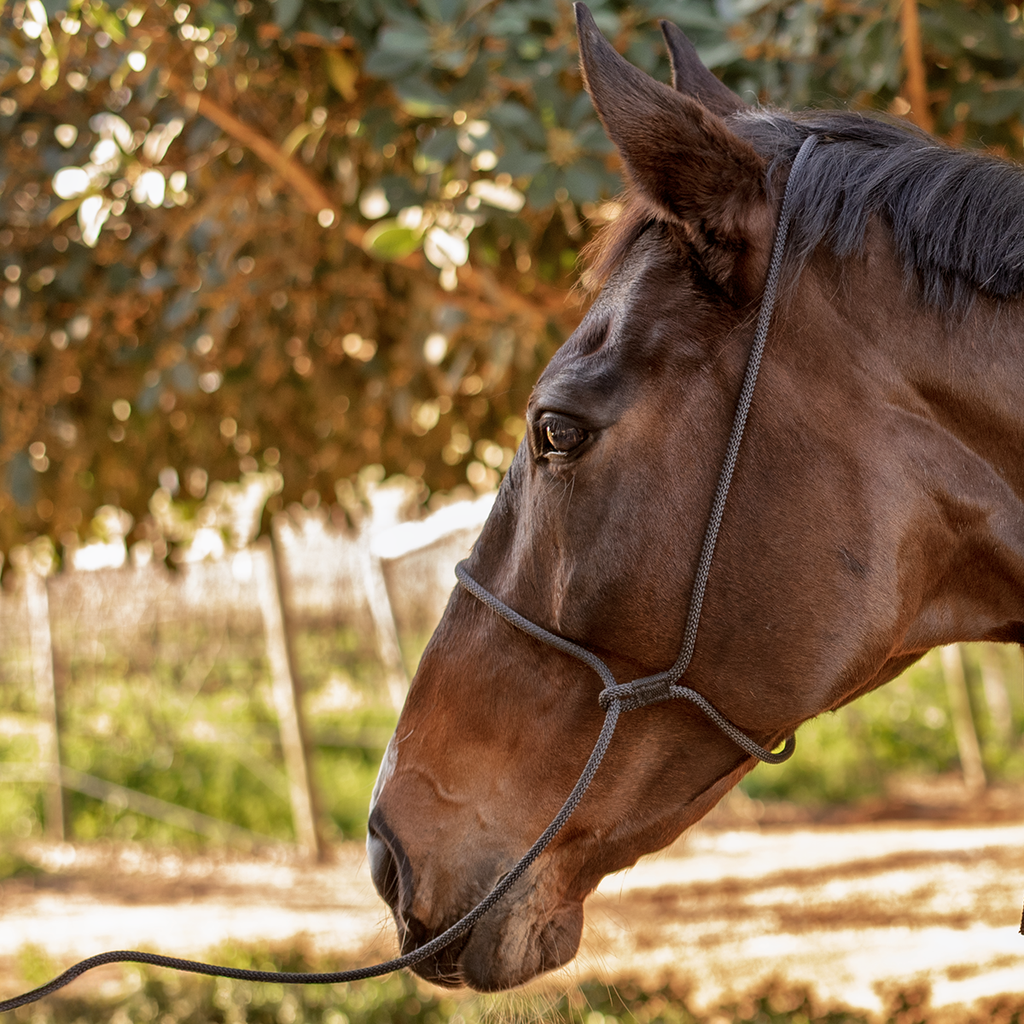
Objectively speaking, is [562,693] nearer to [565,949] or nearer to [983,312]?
[565,949]

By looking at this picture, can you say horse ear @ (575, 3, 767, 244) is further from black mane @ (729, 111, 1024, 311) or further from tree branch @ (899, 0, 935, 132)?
tree branch @ (899, 0, 935, 132)

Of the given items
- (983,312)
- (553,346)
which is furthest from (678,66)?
(553,346)

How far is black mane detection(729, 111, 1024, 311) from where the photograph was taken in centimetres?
123

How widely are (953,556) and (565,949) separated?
2.32 ft

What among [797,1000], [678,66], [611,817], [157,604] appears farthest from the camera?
[157,604]

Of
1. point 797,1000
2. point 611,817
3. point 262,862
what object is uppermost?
point 611,817

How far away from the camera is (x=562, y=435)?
1.31 metres

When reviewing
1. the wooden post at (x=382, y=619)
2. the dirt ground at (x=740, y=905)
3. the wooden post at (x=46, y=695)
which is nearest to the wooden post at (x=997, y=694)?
the dirt ground at (x=740, y=905)

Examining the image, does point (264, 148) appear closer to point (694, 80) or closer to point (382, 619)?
point (694, 80)

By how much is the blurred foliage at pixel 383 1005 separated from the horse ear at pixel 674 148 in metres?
2.49

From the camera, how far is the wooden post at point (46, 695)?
311 inches

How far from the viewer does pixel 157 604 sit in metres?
8.66

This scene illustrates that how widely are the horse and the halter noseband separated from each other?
12mm

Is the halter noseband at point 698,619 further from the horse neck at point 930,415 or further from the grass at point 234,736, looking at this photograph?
the grass at point 234,736
